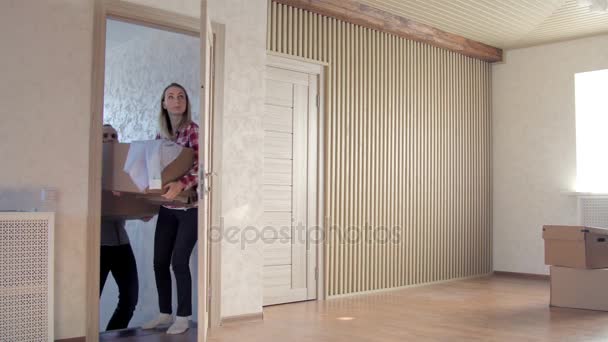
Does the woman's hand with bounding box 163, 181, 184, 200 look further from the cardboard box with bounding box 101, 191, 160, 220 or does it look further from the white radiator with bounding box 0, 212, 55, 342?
the white radiator with bounding box 0, 212, 55, 342

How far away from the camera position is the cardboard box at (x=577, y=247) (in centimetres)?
506

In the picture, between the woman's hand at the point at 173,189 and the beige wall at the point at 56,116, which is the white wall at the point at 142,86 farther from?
the beige wall at the point at 56,116

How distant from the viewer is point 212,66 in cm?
425

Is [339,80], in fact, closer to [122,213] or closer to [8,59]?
[122,213]

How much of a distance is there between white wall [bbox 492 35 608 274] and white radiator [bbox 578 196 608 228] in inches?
5.5

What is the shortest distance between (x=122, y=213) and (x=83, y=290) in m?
0.94

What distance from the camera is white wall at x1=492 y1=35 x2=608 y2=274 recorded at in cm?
696

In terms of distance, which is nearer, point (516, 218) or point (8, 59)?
point (8, 59)

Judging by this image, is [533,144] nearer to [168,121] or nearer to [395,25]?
[395,25]

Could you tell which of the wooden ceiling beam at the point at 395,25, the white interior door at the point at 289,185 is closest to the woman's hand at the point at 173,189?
the white interior door at the point at 289,185

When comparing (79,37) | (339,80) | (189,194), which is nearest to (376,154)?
(339,80)

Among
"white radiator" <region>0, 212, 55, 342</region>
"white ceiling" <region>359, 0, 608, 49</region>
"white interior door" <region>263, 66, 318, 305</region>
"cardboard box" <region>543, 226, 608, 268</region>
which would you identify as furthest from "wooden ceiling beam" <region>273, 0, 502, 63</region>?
"white radiator" <region>0, 212, 55, 342</region>

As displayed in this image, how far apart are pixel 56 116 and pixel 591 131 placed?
592 cm

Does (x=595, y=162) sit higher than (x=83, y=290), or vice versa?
(x=595, y=162)
